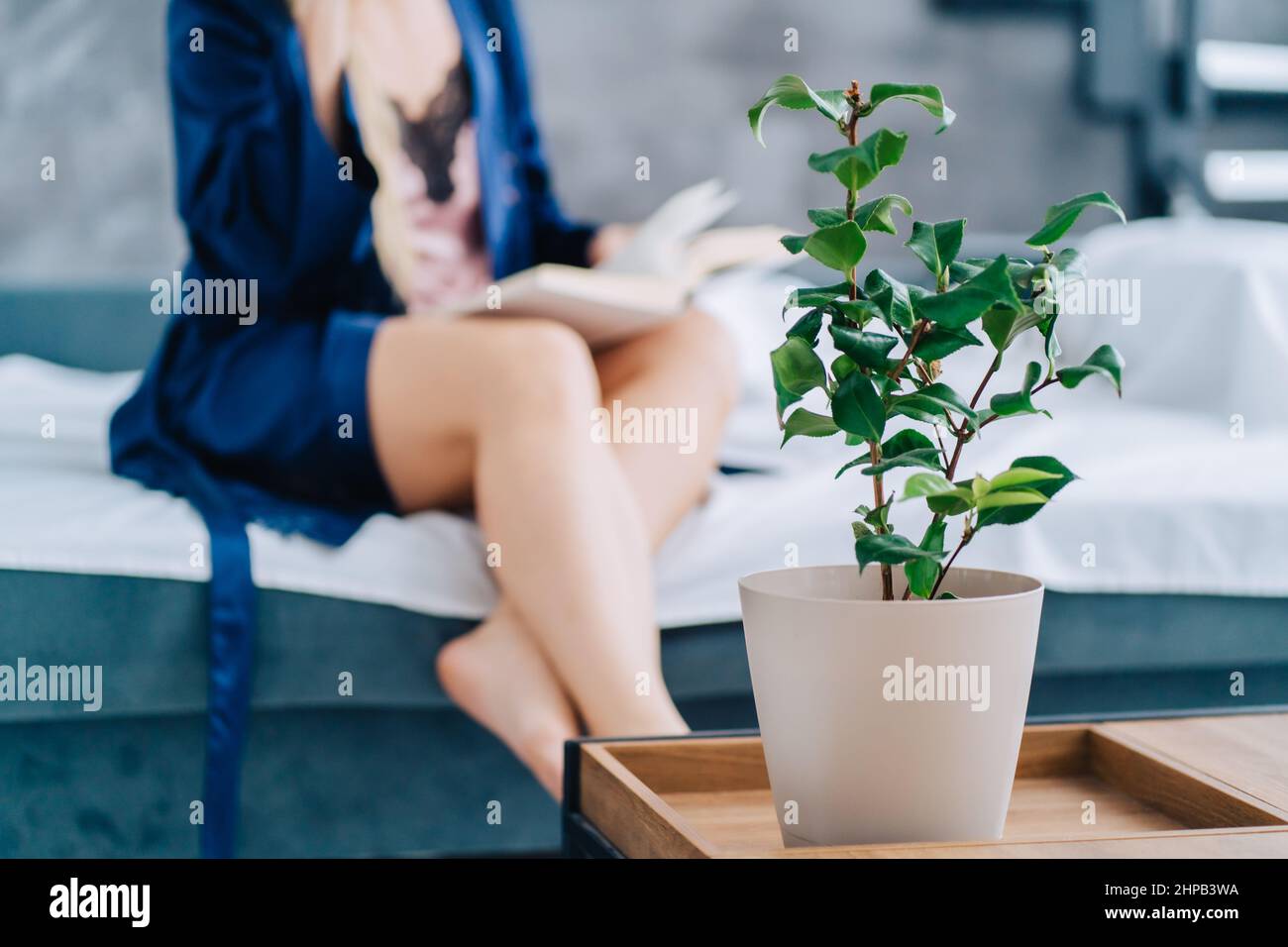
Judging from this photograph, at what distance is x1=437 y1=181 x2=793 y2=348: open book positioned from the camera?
1.22 meters

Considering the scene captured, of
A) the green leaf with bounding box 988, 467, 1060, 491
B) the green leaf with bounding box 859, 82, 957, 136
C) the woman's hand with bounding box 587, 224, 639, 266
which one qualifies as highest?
the woman's hand with bounding box 587, 224, 639, 266

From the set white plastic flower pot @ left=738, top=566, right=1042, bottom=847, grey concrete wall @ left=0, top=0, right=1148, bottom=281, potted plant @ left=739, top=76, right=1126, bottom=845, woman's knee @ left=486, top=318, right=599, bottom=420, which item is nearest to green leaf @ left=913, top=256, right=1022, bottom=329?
potted plant @ left=739, top=76, right=1126, bottom=845

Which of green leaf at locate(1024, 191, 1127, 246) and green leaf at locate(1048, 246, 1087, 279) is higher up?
green leaf at locate(1024, 191, 1127, 246)

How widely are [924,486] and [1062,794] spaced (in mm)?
267

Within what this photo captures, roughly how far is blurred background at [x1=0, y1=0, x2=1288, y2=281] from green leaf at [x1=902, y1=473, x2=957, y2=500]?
1.70 metres

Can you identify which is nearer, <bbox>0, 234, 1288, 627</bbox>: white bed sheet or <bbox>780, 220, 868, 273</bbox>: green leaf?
<bbox>780, 220, 868, 273</bbox>: green leaf

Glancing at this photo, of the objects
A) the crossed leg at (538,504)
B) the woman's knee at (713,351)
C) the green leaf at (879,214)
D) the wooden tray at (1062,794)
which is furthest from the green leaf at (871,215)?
the woman's knee at (713,351)

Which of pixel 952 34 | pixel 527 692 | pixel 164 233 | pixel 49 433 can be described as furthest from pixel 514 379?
pixel 952 34

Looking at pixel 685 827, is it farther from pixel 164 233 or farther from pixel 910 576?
pixel 164 233

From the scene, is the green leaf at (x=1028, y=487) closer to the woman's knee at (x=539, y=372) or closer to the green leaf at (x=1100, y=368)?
the green leaf at (x=1100, y=368)

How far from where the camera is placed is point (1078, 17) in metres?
2.42

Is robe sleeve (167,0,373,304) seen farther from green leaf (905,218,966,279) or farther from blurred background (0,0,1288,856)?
green leaf (905,218,966,279)

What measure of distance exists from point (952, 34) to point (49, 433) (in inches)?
68.2

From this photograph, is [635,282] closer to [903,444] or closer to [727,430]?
[727,430]
